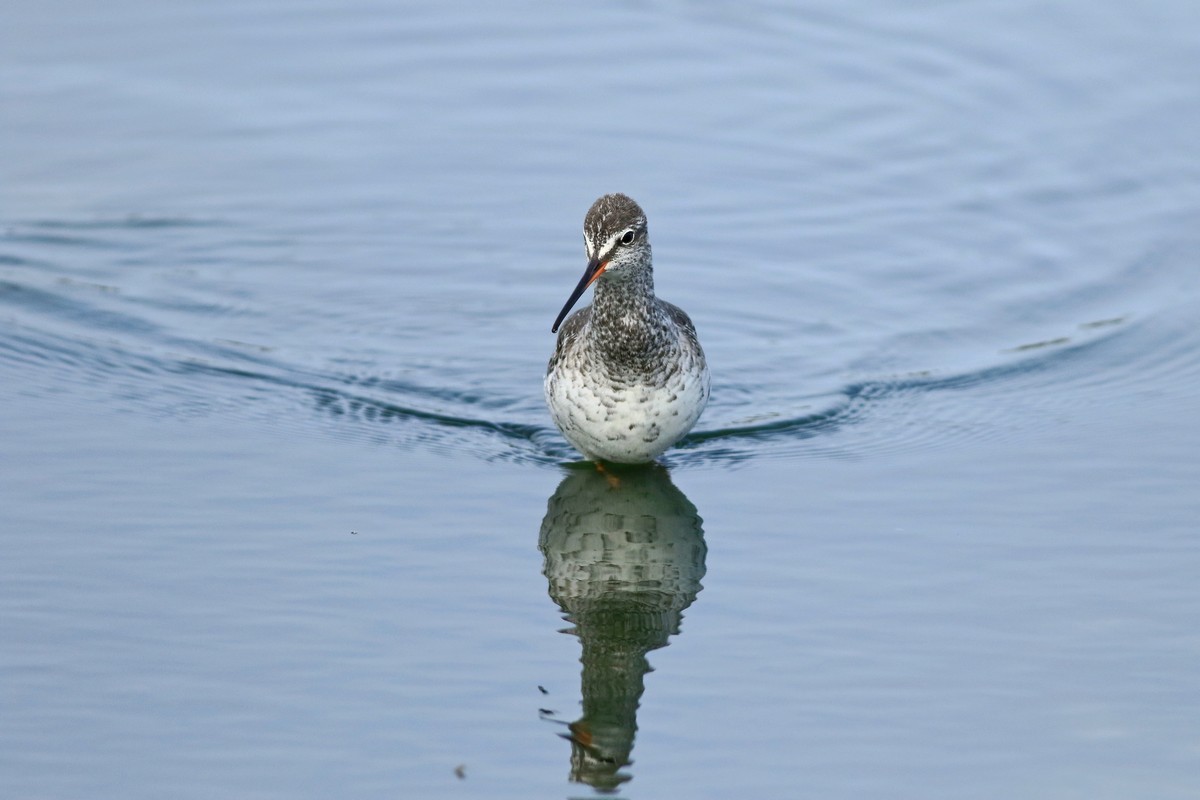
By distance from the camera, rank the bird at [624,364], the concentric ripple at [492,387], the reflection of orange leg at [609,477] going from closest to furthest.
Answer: the bird at [624,364] → the reflection of orange leg at [609,477] → the concentric ripple at [492,387]

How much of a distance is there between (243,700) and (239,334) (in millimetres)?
5599


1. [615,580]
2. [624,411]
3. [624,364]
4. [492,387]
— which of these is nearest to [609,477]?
[624,411]

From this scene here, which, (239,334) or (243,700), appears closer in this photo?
(243,700)

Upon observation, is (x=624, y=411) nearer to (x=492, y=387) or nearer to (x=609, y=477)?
(x=609, y=477)

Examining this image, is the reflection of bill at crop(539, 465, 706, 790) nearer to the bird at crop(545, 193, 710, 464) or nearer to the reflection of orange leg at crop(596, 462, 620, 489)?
the reflection of orange leg at crop(596, 462, 620, 489)

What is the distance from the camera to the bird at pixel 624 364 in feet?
35.6

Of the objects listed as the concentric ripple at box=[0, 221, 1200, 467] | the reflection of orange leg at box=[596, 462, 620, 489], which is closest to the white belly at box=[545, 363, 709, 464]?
the reflection of orange leg at box=[596, 462, 620, 489]

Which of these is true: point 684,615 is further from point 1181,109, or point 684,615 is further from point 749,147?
point 1181,109

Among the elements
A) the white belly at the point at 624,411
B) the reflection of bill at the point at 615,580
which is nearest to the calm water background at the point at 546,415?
the reflection of bill at the point at 615,580

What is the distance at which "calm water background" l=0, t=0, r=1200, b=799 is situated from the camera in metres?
8.37

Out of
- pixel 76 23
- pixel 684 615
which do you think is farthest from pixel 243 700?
pixel 76 23

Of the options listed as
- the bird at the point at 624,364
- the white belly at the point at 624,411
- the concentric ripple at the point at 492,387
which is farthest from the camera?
the concentric ripple at the point at 492,387

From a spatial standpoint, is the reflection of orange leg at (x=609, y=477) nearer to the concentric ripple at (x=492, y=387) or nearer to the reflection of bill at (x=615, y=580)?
the reflection of bill at (x=615, y=580)

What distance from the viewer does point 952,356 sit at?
13.4m
